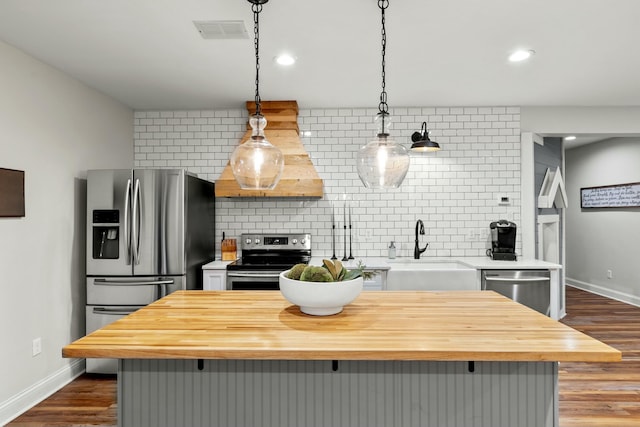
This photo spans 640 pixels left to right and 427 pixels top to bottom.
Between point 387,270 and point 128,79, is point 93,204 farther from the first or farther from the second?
point 387,270

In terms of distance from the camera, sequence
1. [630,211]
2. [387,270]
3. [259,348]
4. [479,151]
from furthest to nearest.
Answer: [630,211] < [479,151] < [387,270] < [259,348]

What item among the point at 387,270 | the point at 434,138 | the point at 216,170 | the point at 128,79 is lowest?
the point at 387,270

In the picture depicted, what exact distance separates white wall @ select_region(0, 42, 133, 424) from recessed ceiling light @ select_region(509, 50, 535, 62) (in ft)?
11.7

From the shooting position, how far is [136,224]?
3506 millimetres

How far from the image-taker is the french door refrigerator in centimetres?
351

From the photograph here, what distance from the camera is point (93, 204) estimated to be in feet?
11.5

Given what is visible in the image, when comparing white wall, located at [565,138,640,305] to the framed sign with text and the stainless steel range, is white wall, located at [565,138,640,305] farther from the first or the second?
the stainless steel range

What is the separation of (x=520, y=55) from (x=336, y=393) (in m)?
2.72

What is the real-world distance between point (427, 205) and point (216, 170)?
2353 mm

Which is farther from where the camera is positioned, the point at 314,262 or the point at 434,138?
the point at 434,138

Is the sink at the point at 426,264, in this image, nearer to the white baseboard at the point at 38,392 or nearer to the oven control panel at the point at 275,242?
the oven control panel at the point at 275,242

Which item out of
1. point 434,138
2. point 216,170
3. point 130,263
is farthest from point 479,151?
point 130,263

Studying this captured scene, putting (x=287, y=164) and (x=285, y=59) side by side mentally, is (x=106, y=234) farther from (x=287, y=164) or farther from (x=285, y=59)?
(x=285, y=59)

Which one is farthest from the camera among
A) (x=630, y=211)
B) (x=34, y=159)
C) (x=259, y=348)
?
(x=630, y=211)
